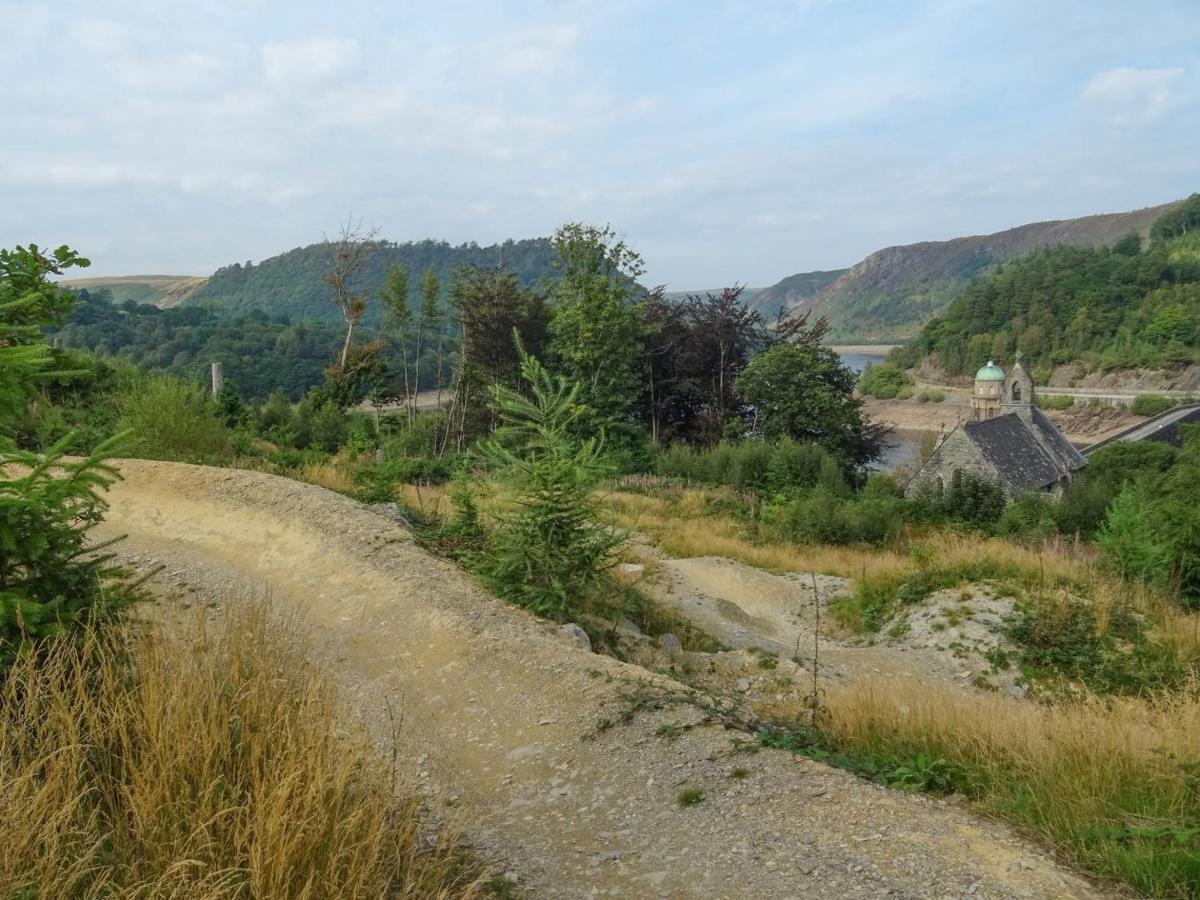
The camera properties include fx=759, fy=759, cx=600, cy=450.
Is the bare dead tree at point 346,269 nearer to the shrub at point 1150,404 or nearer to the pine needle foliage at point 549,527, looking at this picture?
the pine needle foliage at point 549,527

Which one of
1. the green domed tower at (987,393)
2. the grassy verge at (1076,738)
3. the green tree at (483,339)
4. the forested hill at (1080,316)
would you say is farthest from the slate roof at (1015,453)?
the forested hill at (1080,316)

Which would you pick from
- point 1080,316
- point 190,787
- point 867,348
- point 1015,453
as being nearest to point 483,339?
point 1015,453

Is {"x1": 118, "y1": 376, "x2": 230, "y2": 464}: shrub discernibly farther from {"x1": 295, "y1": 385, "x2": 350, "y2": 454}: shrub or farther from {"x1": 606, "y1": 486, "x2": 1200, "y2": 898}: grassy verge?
{"x1": 606, "y1": 486, "x2": 1200, "y2": 898}: grassy verge

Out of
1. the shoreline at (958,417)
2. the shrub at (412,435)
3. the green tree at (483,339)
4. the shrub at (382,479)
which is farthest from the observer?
the shoreline at (958,417)

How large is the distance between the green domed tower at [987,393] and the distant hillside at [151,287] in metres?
129

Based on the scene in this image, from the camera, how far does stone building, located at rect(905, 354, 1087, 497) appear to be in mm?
31234

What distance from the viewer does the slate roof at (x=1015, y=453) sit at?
31.9 meters

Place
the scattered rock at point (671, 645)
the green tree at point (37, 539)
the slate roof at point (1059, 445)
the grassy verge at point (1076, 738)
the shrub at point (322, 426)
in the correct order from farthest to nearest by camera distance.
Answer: the slate roof at point (1059, 445) < the shrub at point (322, 426) < the scattered rock at point (671, 645) < the grassy verge at point (1076, 738) < the green tree at point (37, 539)

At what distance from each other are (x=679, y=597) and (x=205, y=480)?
25.0 feet

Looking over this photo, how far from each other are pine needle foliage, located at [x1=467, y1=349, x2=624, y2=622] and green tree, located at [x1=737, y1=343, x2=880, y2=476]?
24142mm

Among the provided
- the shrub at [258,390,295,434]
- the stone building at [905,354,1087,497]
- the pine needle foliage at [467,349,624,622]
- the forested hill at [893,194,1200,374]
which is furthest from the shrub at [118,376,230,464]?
the forested hill at [893,194,1200,374]

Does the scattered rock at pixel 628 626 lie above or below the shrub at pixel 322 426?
below

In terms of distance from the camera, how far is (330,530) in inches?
392

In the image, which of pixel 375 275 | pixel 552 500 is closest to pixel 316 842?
pixel 552 500
